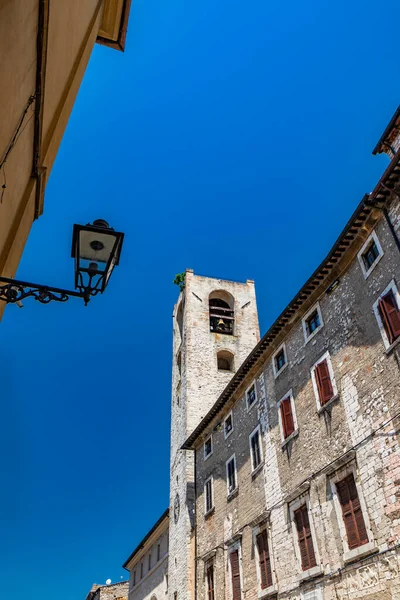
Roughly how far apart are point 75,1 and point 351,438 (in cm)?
1060

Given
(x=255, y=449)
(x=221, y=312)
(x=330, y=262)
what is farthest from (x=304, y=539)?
(x=221, y=312)

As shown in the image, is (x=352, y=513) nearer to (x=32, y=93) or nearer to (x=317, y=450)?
(x=317, y=450)

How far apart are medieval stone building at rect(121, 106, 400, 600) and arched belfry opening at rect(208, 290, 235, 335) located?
8722 mm

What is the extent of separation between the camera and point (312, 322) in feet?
49.8

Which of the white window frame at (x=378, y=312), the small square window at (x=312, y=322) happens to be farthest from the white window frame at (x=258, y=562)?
the white window frame at (x=378, y=312)

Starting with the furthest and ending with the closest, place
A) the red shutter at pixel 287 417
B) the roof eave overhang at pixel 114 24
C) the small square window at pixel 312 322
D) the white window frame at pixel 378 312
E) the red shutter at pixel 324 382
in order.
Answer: the red shutter at pixel 287 417 → the small square window at pixel 312 322 → the red shutter at pixel 324 382 → the white window frame at pixel 378 312 → the roof eave overhang at pixel 114 24

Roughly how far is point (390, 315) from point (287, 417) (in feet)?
17.7

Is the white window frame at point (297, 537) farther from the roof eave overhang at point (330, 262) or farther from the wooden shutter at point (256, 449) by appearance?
the roof eave overhang at point (330, 262)

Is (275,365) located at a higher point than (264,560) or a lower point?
higher

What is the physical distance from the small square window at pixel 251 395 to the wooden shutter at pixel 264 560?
463 cm

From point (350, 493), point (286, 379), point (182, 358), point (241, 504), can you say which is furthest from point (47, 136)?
point (182, 358)

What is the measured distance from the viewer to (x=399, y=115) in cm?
1203

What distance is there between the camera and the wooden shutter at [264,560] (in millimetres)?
14373

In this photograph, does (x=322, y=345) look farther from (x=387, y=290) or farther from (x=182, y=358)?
(x=182, y=358)
